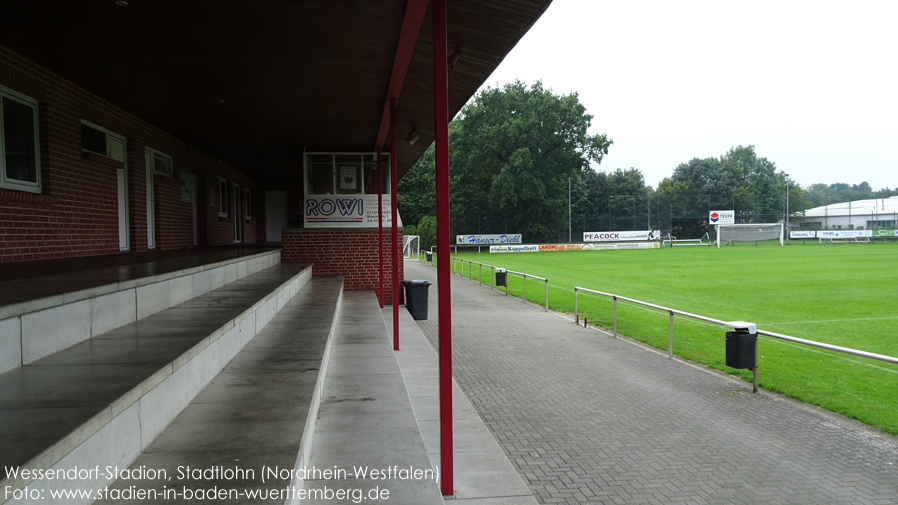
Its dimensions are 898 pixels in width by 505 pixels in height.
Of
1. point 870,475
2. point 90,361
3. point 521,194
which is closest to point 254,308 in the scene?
point 90,361

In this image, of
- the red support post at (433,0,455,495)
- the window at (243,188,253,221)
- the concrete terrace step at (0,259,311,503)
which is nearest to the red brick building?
the red support post at (433,0,455,495)

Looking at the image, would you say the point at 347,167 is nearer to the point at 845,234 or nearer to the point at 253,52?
the point at 253,52

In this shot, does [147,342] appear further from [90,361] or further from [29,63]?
[29,63]

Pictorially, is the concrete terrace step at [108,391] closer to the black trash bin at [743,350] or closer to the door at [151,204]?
the black trash bin at [743,350]

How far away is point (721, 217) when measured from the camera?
5856cm

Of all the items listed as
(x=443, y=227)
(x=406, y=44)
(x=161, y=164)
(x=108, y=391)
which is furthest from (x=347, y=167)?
(x=108, y=391)

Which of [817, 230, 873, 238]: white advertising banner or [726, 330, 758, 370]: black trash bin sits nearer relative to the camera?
[726, 330, 758, 370]: black trash bin

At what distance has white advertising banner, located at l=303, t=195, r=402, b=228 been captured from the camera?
12.2 meters

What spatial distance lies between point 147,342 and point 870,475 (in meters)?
5.18

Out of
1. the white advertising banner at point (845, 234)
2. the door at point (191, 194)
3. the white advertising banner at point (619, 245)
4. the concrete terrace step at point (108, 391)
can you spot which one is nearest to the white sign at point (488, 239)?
the white advertising banner at point (619, 245)

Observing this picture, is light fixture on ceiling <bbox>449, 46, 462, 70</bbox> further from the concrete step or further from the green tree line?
the green tree line

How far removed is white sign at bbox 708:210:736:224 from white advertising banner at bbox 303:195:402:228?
53984mm

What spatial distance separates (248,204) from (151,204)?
879 cm

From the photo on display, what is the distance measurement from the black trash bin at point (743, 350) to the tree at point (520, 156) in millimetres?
44616
